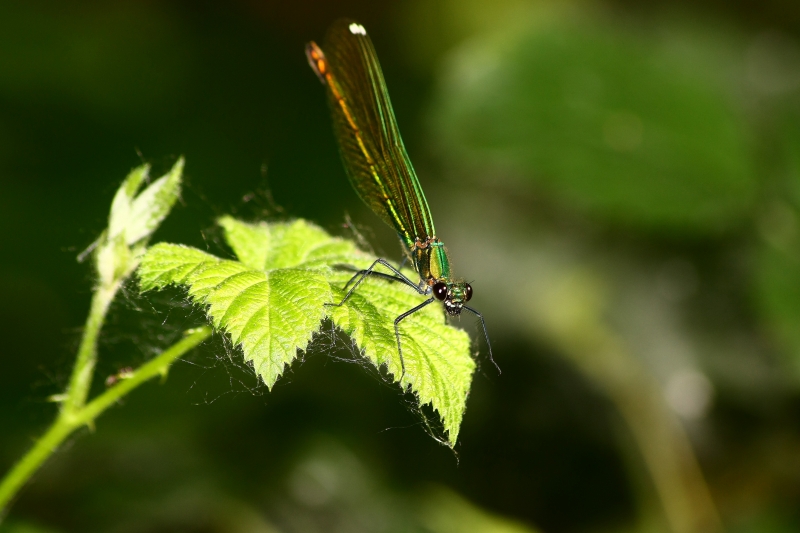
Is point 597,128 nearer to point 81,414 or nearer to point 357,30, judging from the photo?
point 357,30

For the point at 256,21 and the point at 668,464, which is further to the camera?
the point at 256,21

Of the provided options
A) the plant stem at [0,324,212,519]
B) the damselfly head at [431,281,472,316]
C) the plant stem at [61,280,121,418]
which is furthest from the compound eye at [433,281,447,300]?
the plant stem at [61,280,121,418]

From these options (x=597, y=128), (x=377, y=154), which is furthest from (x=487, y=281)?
(x=377, y=154)

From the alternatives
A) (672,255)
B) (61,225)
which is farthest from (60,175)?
(672,255)

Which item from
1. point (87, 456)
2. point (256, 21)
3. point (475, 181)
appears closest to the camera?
point (87, 456)

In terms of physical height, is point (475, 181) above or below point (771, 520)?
above

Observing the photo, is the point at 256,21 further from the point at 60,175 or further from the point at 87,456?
the point at 87,456

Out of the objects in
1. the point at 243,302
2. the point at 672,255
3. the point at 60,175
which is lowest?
the point at 672,255
